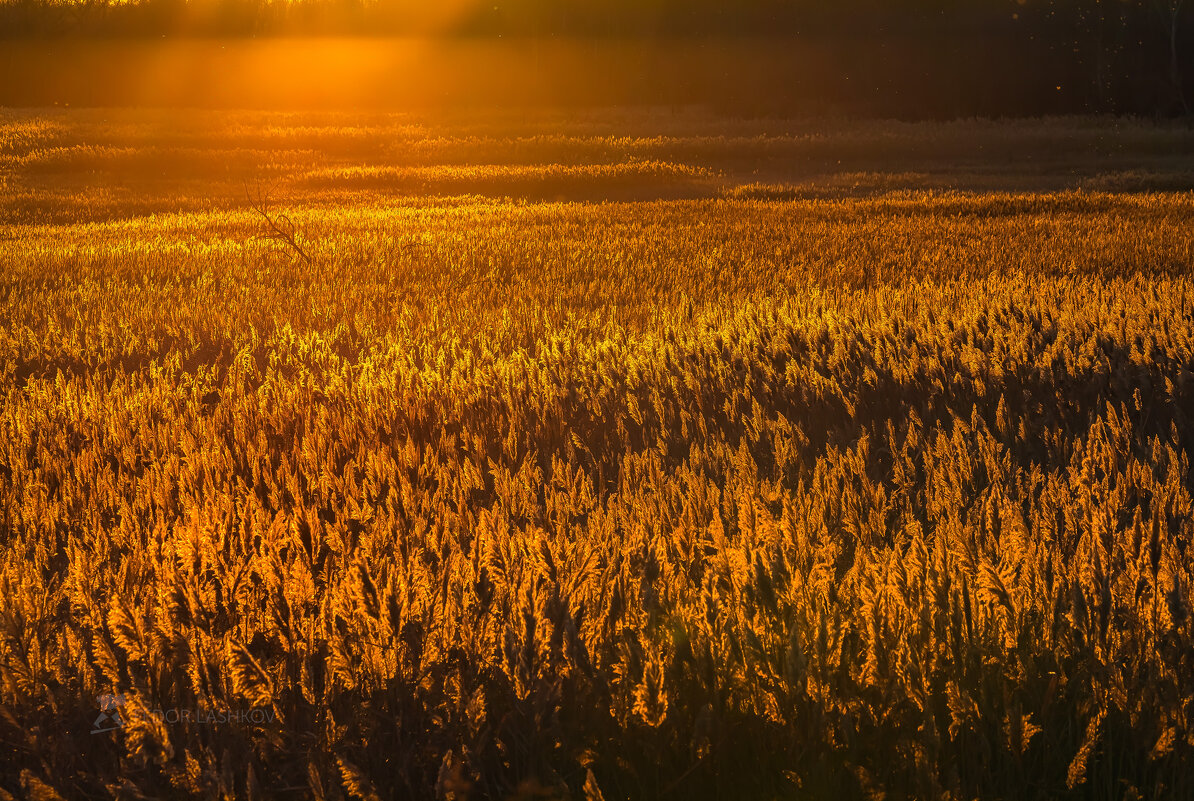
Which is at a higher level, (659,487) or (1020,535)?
(1020,535)

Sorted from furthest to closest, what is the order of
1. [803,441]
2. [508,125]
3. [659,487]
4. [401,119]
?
[401,119] → [508,125] → [803,441] → [659,487]

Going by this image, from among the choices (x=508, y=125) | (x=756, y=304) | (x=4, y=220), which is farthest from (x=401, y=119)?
(x=756, y=304)

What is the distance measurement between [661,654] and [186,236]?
1611cm

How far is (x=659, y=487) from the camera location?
357cm

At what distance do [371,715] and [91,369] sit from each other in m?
5.83

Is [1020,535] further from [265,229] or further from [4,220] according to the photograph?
[4,220]

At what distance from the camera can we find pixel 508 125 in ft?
147

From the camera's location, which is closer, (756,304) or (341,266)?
(756,304)

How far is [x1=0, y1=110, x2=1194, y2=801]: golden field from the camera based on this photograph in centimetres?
213

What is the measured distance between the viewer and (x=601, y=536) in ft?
9.31

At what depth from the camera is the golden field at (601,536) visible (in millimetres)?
2131

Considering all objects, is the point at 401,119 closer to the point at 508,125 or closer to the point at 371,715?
the point at 508,125

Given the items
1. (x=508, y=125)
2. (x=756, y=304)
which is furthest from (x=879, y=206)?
(x=508, y=125)

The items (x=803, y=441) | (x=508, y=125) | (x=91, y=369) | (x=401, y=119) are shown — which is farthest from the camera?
(x=401, y=119)
